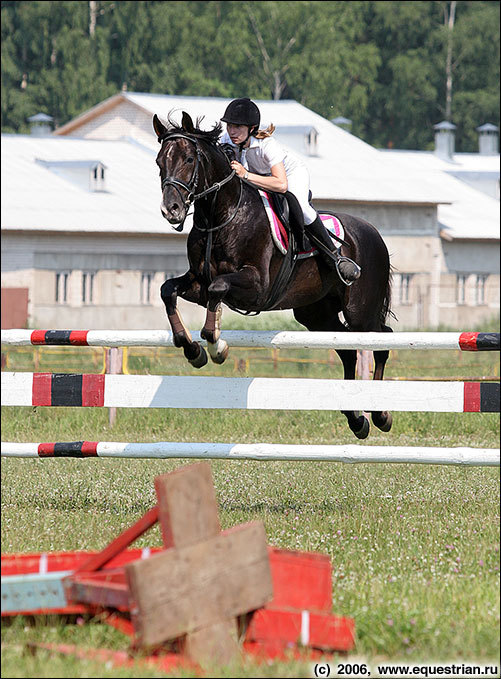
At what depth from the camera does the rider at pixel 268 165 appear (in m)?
6.94

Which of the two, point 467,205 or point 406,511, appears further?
point 467,205

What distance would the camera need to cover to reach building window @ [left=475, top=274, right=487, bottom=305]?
4362cm

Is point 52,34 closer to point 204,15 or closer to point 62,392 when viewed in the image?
point 204,15

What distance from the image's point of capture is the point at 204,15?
56.7 meters

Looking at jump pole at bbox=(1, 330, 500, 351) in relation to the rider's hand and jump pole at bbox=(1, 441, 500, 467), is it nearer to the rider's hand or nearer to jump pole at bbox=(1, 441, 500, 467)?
jump pole at bbox=(1, 441, 500, 467)

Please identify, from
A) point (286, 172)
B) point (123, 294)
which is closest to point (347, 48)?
point (123, 294)

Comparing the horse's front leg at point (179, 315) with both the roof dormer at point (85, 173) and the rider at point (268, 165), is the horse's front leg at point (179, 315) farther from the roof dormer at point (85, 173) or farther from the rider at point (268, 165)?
the roof dormer at point (85, 173)

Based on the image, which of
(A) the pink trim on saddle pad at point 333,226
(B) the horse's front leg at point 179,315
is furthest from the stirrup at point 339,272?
(B) the horse's front leg at point 179,315

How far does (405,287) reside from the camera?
41250 millimetres

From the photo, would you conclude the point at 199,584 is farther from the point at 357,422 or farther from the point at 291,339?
the point at 357,422

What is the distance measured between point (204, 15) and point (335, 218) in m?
51.1

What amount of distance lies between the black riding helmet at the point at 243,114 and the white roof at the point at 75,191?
90.7ft

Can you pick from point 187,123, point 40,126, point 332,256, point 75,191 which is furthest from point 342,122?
point 187,123

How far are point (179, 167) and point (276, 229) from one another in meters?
0.90
